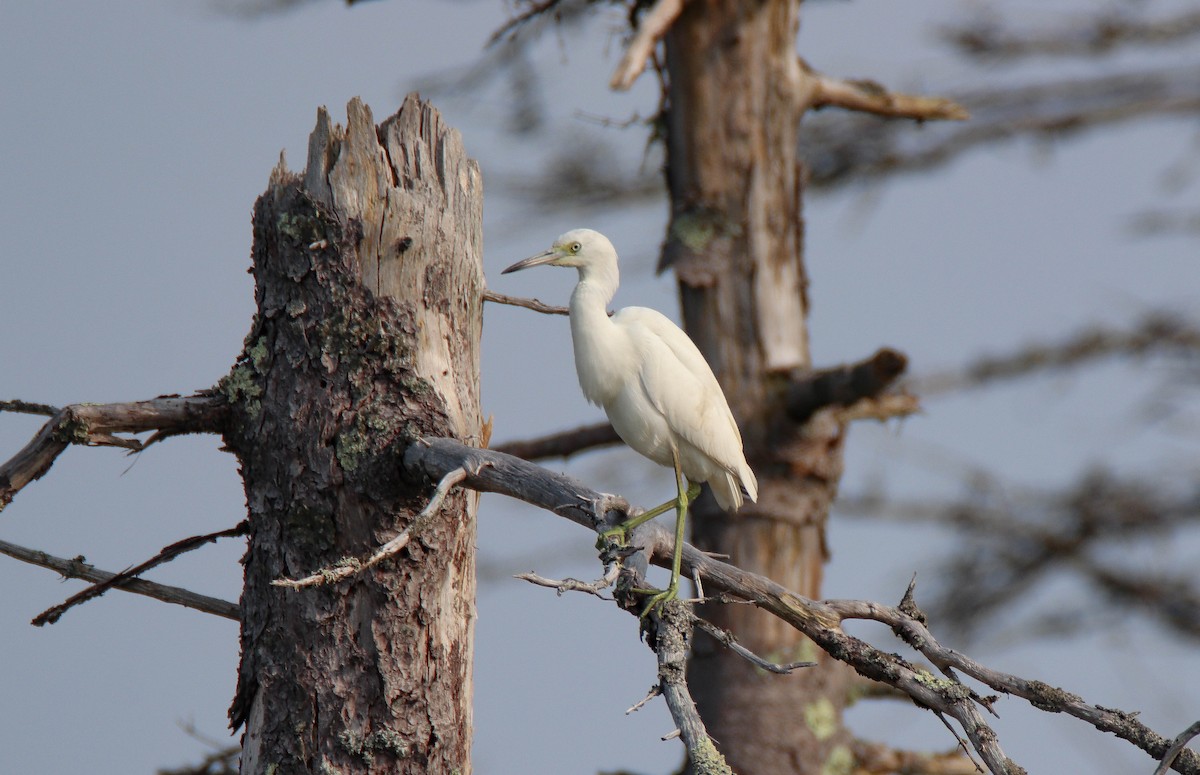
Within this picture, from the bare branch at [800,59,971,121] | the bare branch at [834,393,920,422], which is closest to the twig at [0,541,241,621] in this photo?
the bare branch at [834,393,920,422]

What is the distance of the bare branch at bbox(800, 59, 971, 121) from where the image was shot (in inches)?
268

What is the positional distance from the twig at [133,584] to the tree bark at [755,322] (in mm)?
3442

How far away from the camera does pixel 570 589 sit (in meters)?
2.49

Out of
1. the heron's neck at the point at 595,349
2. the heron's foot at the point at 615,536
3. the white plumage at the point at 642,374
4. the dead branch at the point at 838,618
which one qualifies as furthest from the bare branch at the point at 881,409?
the heron's foot at the point at 615,536

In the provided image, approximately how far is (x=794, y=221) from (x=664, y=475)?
233 cm

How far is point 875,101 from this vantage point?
22.3 ft

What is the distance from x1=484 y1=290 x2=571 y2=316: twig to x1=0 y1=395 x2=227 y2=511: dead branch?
86 cm

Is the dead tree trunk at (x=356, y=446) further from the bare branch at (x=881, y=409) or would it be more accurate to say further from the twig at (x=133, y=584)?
the bare branch at (x=881, y=409)

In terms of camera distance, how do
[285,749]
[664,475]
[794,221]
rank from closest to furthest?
[285,749] < [794,221] < [664,475]

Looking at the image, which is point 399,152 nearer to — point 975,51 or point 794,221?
point 794,221

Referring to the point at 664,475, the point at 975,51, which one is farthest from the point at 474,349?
the point at 975,51

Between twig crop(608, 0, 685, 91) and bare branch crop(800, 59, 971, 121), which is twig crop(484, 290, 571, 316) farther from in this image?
bare branch crop(800, 59, 971, 121)

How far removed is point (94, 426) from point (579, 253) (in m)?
1.67

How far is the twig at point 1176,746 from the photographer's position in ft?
8.23
